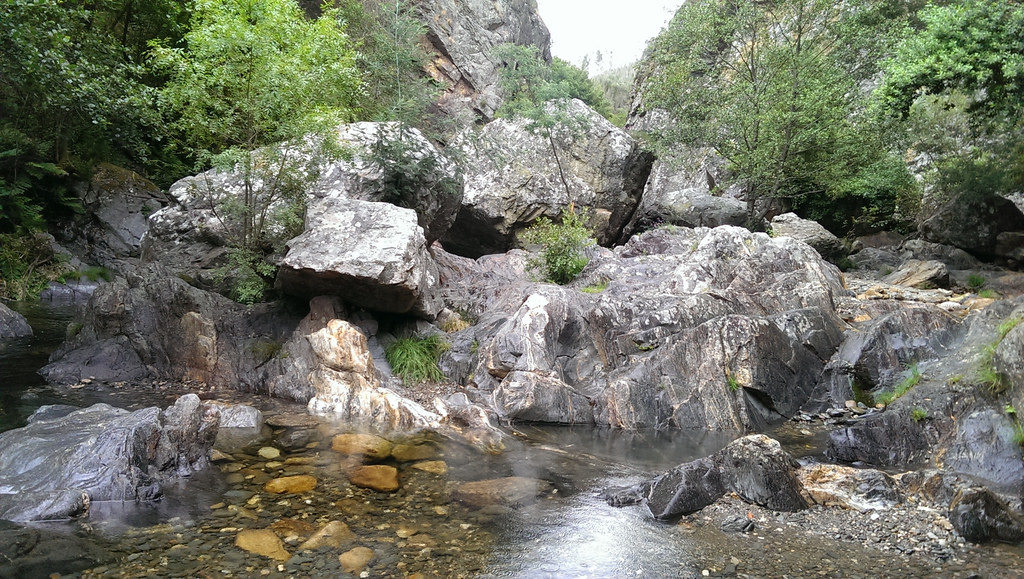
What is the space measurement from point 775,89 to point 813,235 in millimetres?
5905

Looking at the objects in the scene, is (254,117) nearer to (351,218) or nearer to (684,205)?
(351,218)

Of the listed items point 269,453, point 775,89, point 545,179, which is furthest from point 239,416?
point 775,89

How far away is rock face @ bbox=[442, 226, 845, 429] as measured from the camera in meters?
9.38

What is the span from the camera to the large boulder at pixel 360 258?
9680 millimetres

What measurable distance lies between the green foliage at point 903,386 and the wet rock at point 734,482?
11.2 feet

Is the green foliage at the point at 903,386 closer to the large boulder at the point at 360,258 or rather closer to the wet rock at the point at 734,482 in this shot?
the wet rock at the point at 734,482

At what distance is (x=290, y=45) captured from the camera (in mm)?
12570

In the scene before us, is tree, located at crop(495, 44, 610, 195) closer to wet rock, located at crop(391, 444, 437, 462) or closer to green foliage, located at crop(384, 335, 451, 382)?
green foliage, located at crop(384, 335, 451, 382)

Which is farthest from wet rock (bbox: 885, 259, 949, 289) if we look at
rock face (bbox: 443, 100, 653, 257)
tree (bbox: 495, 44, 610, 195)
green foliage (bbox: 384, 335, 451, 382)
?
green foliage (bbox: 384, 335, 451, 382)

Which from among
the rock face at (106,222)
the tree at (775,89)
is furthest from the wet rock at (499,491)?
the rock face at (106,222)

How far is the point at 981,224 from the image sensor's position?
18500 millimetres

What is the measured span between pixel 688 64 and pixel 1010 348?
1613 centimetres

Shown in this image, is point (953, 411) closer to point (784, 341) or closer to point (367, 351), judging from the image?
point (784, 341)

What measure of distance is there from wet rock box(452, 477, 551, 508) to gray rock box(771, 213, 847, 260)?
1704 centimetres
